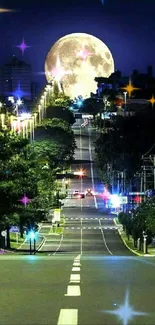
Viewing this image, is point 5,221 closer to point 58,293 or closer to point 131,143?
point 58,293

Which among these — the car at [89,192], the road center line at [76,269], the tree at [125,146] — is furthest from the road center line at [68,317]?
the car at [89,192]

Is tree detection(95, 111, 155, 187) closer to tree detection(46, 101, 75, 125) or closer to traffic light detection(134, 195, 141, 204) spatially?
traffic light detection(134, 195, 141, 204)

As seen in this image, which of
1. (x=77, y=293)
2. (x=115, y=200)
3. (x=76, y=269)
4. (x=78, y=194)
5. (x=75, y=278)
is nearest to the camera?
(x=77, y=293)

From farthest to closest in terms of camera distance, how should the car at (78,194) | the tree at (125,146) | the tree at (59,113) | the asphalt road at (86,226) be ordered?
the tree at (59,113)
the car at (78,194)
the tree at (125,146)
the asphalt road at (86,226)

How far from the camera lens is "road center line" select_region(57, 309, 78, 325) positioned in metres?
8.95

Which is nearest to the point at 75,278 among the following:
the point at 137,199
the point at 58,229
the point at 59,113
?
the point at 58,229

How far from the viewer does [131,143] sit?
136m

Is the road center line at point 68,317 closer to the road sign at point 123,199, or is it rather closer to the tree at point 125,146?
the road sign at point 123,199

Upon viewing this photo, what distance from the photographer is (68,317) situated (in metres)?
9.30

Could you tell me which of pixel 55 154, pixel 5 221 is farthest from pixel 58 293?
pixel 55 154

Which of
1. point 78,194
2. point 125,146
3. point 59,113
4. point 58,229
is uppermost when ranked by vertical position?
point 59,113

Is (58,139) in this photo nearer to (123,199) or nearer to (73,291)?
(123,199)

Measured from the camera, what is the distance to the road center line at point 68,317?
8.95m

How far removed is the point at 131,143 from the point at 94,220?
35.0m
